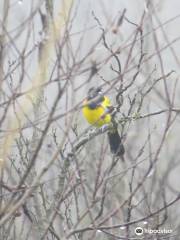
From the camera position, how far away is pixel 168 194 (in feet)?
18.6

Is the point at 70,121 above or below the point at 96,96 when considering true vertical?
below

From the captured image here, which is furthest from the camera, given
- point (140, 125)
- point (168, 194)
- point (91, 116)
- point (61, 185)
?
point (168, 194)

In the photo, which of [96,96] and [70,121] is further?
[96,96]

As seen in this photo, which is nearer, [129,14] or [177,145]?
[177,145]

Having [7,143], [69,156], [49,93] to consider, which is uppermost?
[49,93]

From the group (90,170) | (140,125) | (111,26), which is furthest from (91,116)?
(111,26)

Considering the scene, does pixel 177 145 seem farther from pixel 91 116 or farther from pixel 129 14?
pixel 129 14

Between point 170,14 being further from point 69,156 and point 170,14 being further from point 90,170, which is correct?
point 69,156

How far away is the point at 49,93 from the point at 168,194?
184 centimetres

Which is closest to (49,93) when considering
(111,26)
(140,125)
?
(140,125)

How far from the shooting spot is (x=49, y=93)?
6.02 meters

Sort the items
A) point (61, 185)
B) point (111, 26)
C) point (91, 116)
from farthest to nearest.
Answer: point (91, 116), point (61, 185), point (111, 26)

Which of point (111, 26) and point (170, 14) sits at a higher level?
point (170, 14)

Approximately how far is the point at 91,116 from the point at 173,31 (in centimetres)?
290
